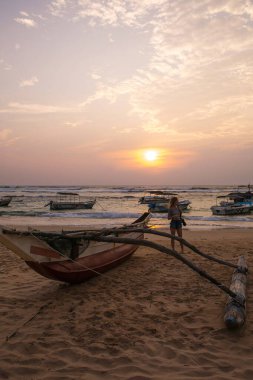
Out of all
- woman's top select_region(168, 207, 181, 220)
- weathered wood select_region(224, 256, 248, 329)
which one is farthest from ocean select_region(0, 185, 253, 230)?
weathered wood select_region(224, 256, 248, 329)

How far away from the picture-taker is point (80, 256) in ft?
25.3

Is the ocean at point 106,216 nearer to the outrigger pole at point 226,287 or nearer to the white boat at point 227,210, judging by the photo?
the white boat at point 227,210

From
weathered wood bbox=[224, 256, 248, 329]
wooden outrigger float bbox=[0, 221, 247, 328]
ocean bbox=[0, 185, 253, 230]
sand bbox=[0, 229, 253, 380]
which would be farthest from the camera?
ocean bbox=[0, 185, 253, 230]

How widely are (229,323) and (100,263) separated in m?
3.85

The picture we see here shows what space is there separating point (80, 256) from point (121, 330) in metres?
2.63

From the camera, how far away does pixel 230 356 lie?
461 cm

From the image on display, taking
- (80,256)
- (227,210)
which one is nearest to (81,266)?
(80,256)

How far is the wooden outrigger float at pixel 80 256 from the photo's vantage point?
6.02 metres

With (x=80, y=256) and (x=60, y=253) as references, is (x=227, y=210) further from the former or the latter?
(x=60, y=253)

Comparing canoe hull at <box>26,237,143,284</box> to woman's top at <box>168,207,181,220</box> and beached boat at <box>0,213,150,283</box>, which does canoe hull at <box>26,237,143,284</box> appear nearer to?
beached boat at <box>0,213,150,283</box>

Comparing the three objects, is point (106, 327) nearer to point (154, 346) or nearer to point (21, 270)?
point (154, 346)

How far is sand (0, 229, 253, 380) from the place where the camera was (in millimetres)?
4312

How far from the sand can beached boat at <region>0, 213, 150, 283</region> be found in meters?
0.41

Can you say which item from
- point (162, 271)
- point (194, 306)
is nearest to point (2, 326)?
point (194, 306)
